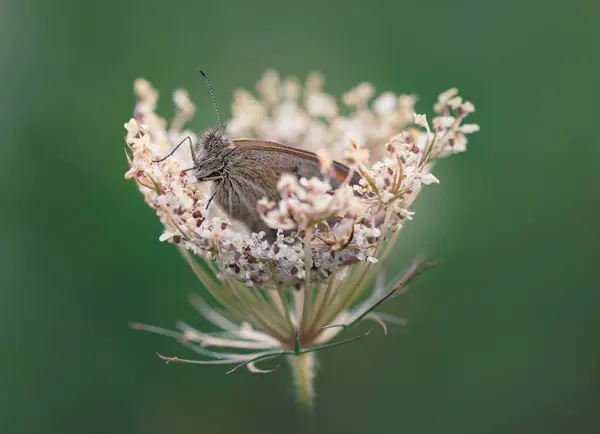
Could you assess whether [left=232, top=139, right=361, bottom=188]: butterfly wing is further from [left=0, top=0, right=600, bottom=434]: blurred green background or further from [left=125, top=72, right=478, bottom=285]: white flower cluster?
[left=0, top=0, right=600, bottom=434]: blurred green background

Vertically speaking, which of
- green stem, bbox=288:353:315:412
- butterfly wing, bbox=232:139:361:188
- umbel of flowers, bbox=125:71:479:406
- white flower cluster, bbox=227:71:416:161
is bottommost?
green stem, bbox=288:353:315:412

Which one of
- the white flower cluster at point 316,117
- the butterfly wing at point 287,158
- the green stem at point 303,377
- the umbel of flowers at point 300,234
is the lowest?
the green stem at point 303,377

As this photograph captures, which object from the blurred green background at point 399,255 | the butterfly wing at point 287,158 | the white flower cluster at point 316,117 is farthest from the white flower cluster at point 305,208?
the blurred green background at point 399,255

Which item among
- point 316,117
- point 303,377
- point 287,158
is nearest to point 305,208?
point 287,158

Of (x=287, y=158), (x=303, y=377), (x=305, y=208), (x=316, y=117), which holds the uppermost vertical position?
(x=316, y=117)

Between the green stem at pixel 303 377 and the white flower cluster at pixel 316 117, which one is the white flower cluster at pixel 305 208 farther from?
the white flower cluster at pixel 316 117

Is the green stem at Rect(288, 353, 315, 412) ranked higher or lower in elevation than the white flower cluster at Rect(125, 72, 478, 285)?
lower

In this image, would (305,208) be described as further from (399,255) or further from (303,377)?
(399,255)

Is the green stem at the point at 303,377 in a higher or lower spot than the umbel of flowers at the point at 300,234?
lower

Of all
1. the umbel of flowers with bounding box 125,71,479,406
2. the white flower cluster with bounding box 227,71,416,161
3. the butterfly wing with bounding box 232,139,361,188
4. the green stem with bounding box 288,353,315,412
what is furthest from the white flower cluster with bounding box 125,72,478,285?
the white flower cluster with bounding box 227,71,416,161
